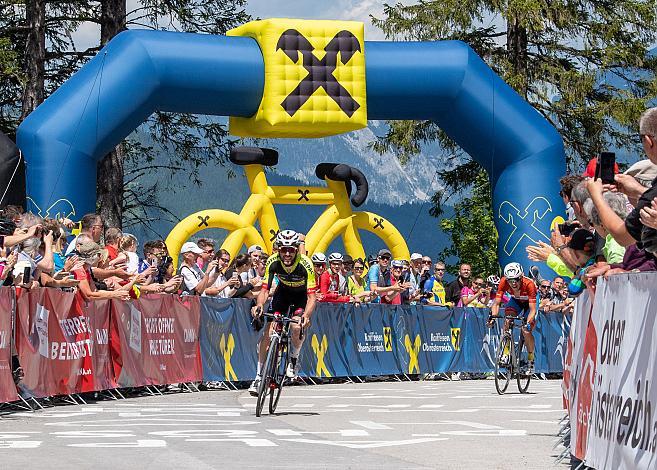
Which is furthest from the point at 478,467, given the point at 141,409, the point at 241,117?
the point at 241,117

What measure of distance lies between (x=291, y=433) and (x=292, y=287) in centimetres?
307

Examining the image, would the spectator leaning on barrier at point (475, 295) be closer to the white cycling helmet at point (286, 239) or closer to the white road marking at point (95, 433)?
the white cycling helmet at point (286, 239)

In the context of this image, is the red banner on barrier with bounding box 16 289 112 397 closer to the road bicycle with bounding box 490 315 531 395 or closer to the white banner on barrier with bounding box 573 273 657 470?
the road bicycle with bounding box 490 315 531 395

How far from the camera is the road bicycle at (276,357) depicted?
47.2ft

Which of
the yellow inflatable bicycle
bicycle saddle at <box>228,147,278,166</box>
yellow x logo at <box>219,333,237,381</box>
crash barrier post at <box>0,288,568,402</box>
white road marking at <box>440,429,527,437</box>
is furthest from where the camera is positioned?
bicycle saddle at <box>228,147,278,166</box>

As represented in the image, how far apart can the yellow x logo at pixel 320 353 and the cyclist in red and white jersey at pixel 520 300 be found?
3.43 meters

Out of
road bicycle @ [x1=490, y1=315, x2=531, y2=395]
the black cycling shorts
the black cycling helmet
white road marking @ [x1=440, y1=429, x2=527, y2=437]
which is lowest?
white road marking @ [x1=440, y1=429, x2=527, y2=437]

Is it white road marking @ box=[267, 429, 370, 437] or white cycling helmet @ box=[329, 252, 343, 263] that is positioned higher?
white cycling helmet @ box=[329, 252, 343, 263]

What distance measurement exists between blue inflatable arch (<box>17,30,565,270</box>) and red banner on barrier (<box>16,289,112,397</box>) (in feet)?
18.0

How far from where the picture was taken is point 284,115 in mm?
24719

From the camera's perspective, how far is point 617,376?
7.87m

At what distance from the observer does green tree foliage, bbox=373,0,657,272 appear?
36.8m

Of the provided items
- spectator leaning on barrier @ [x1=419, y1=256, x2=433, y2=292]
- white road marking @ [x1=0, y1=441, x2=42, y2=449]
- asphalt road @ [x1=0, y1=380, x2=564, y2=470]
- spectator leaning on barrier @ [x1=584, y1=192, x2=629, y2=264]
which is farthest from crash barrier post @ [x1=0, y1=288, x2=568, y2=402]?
spectator leaning on barrier @ [x1=584, y1=192, x2=629, y2=264]

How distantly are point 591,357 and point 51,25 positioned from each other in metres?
27.7
